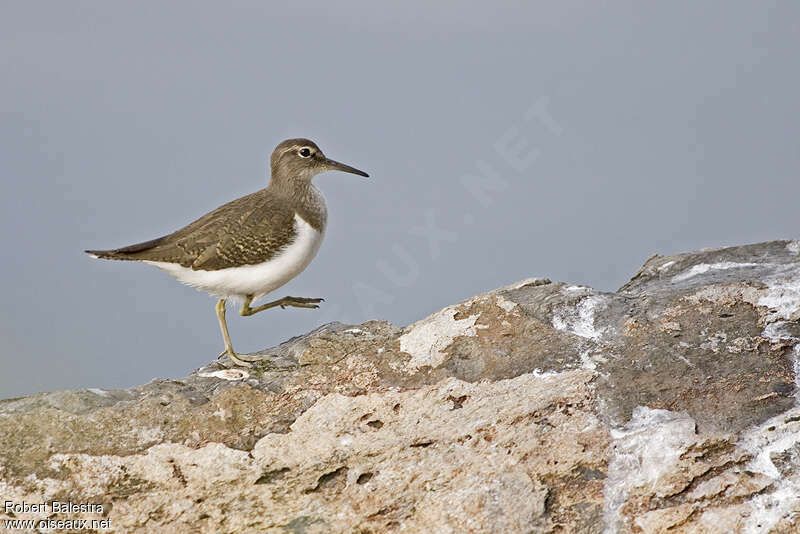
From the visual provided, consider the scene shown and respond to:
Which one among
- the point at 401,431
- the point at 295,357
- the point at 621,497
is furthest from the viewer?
the point at 295,357

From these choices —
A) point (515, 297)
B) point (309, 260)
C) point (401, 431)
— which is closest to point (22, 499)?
point (401, 431)

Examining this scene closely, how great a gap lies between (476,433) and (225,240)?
3.09 metres

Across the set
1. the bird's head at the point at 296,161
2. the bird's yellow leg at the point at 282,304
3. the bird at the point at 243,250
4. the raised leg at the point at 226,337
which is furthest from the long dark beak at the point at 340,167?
the raised leg at the point at 226,337

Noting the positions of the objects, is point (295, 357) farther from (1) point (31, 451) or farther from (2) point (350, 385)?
(1) point (31, 451)

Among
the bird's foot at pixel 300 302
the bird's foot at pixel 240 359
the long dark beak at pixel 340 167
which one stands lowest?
the bird's foot at pixel 240 359

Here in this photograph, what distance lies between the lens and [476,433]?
20.0ft

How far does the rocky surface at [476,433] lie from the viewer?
5.82m

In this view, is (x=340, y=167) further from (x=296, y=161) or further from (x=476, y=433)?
(x=476, y=433)

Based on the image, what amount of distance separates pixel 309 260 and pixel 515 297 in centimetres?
205

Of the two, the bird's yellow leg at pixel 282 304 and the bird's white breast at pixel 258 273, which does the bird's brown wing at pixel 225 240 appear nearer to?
the bird's white breast at pixel 258 273

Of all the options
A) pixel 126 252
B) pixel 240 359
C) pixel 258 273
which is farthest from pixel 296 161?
pixel 240 359

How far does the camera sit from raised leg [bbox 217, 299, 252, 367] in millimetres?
7273

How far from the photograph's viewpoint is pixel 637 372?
6.34m

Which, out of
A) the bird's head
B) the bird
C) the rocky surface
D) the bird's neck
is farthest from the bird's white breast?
the rocky surface
